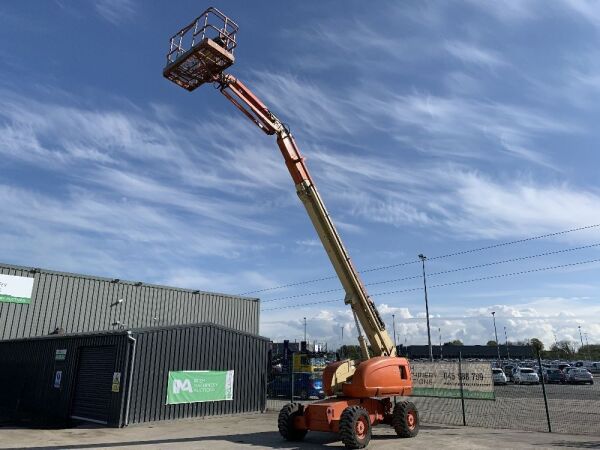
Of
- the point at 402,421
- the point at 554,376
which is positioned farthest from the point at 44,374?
the point at 554,376

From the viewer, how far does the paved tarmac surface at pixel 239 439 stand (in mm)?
13438

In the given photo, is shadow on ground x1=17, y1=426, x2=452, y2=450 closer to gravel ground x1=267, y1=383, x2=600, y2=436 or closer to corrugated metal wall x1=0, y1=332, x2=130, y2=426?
corrugated metal wall x1=0, y1=332, x2=130, y2=426

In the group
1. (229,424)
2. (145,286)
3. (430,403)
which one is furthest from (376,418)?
(145,286)

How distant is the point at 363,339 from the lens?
1542 cm

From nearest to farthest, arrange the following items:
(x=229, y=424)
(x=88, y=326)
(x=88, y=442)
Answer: (x=88, y=442) → (x=229, y=424) → (x=88, y=326)

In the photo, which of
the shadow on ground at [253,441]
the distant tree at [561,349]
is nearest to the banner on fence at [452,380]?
the shadow on ground at [253,441]

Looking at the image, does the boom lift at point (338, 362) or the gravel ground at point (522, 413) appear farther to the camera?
the gravel ground at point (522, 413)

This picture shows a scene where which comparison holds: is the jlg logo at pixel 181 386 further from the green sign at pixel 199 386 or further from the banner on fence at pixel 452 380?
the banner on fence at pixel 452 380

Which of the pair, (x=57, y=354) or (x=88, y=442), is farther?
(x=57, y=354)

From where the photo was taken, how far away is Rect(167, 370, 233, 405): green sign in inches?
757

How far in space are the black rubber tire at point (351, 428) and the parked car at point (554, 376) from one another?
37969mm

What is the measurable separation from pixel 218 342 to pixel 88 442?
8.01 metres

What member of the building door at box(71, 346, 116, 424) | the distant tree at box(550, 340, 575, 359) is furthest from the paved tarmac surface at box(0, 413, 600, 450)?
the distant tree at box(550, 340, 575, 359)

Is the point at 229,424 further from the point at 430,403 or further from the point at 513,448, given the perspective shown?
the point at 430,403
